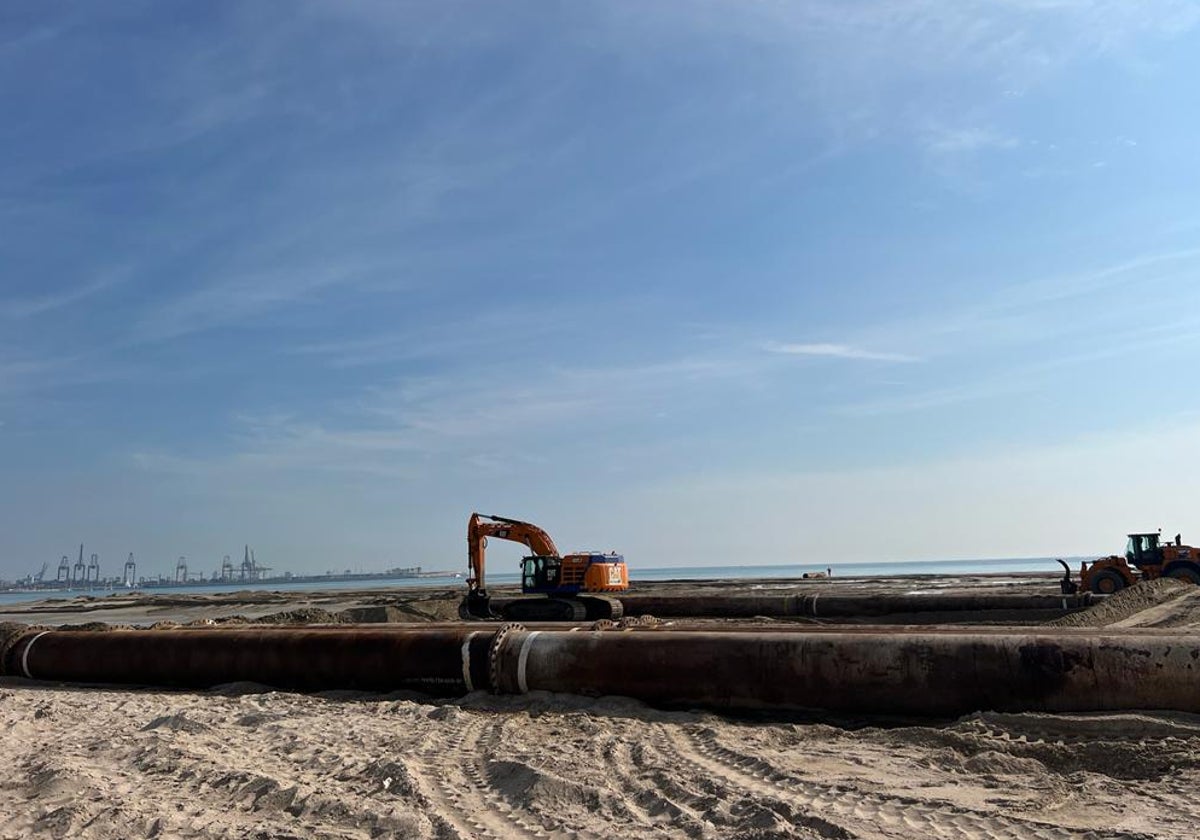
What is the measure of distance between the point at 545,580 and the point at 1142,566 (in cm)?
1977

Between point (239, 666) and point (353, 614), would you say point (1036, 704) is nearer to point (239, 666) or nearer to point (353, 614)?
point (239, 666)

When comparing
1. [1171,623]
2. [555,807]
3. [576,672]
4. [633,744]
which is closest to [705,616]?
[1171,623]

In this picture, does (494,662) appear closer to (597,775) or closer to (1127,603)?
(597,775)

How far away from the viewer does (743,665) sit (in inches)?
336

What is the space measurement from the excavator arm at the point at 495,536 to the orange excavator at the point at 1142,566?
1700 centimetres

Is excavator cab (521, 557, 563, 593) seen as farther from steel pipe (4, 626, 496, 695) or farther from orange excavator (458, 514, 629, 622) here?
steel pipe (4, 626, 496, 695)

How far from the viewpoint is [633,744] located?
718 cm

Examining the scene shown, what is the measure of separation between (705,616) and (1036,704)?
17.3m

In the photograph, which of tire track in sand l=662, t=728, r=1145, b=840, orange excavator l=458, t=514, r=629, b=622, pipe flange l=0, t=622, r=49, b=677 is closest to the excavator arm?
orange excavator l=458, t=514, r=629, b=622

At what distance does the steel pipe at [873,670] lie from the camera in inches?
291

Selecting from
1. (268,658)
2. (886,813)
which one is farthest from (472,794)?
(268,658)

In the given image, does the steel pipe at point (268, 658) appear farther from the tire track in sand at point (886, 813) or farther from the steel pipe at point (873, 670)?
the tire track in sand at point (886, 813)

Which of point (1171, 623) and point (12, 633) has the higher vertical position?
point (12, 633)

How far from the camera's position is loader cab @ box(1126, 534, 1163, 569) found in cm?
2769
